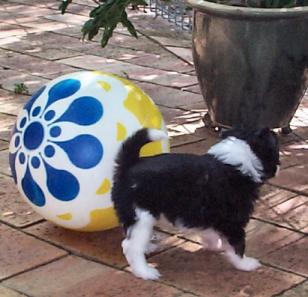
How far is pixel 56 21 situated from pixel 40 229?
6292 mm

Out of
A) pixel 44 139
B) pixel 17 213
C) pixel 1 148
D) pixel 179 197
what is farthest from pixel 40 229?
pixel 1 148

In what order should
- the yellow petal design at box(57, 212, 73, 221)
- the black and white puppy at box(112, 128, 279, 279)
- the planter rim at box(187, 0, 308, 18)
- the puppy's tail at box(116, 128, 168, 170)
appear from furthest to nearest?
the planter rim at box(187, 0, 308, 18), the yellow petal design at box(57, 212, 73, 221), the puppy's tail at box(116, 128, 168, 170), the black and white puppy at box(112, 128, 279, 279)

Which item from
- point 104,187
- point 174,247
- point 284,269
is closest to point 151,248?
point 174,247

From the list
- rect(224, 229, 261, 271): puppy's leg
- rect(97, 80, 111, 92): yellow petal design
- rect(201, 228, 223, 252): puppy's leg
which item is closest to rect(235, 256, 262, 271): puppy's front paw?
rect(224, 229, 261, 271): puppy's leg

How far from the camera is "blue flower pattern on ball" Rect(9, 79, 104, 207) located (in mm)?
4449

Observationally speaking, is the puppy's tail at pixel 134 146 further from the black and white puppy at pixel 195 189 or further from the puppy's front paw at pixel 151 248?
the puppy's front paw at pixel 151 248

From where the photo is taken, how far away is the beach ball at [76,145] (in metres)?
4.45

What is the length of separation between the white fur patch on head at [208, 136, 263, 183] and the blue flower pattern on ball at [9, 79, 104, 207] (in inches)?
24.0

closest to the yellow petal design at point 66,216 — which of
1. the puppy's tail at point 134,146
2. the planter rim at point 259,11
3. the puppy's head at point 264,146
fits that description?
the puppy's tail at point 134,146

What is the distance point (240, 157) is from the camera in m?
4.31

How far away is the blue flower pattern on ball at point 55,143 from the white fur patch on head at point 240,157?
610 millimetres

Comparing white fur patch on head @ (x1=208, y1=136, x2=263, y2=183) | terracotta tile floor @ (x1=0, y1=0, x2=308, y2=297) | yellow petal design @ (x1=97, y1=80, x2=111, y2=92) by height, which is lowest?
terracotta tile floor @ (x1=0, y1=0, x2=308, y2=297)

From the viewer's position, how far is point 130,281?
4328 mm

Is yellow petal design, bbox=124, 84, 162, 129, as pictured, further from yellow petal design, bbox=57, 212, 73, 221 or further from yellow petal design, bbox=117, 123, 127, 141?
yellow petal design, bbox=57, 212, 73, 221
